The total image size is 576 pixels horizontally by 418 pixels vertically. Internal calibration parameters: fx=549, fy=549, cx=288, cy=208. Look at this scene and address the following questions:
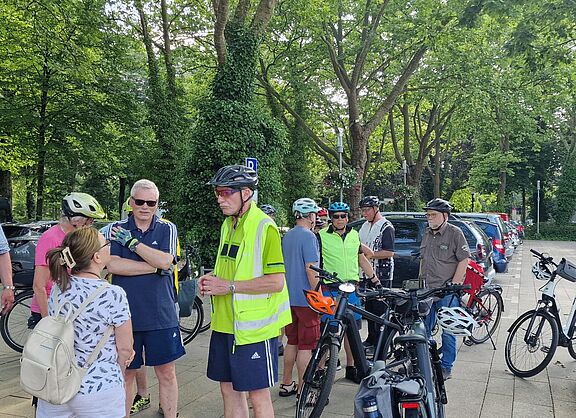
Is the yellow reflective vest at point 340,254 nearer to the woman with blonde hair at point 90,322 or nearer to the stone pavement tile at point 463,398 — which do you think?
the stone pavement tile at point 463,398

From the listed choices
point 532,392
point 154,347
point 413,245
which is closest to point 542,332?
point 532,392

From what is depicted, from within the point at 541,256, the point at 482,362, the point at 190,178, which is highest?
the point at 190,178

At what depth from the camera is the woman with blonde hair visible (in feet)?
8.95

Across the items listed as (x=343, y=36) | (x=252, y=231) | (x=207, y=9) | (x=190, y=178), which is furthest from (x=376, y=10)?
(x=252, y=231)

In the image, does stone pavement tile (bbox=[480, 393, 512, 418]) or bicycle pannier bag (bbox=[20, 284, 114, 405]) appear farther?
stone pavement tile (bbox=[480, 393, 512, 418])

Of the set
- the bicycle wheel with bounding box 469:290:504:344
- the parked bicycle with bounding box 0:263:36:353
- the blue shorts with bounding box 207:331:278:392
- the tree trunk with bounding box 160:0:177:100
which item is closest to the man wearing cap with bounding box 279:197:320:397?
the blue shorts with bounding box 207:331:278:392

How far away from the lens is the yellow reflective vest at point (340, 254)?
213 inches

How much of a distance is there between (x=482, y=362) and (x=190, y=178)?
8.50m

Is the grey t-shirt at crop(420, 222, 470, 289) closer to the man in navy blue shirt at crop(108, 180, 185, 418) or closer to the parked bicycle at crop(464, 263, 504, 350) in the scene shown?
the parked bicycle at crop(464, 263, 504, 350)

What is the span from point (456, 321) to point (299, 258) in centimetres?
163

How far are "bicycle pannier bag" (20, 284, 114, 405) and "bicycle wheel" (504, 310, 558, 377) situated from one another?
4.69m

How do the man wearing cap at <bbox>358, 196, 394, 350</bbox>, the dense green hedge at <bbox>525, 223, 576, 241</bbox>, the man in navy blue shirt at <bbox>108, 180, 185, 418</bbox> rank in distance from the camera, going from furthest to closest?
the dense green hedge at <bbox>525, 223, 576, 241</bbox>, the man wearing cap at <bbox>358, 196, 394, 350</bbox>, the man in navy blue shirt at <bbox>108, 180, 185, 418</bbox>

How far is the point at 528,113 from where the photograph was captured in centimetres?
2398

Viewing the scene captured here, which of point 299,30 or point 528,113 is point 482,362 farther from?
point 528,113
